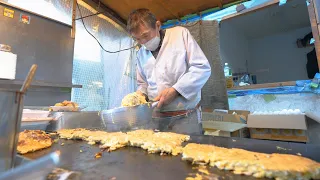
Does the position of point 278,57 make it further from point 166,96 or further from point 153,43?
point 166,96

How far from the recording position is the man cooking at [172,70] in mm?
1681

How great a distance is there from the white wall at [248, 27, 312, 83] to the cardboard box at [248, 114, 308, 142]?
2.29 meters

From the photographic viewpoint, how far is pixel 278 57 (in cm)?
464

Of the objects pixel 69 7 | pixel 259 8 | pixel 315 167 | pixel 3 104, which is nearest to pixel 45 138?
pixel 3 104

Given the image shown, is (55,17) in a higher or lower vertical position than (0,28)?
higher

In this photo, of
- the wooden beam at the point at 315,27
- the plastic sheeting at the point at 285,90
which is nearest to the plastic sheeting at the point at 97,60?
the plastic sheeting at the point at 285,90

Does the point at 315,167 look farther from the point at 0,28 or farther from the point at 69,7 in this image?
the point at 69,7

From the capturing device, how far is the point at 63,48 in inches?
113

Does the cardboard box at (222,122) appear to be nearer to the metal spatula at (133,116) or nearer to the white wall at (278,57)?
the metal spatula at (133,116)

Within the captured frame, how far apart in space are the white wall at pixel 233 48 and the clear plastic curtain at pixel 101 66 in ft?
7.06

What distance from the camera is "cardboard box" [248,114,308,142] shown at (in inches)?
85.0

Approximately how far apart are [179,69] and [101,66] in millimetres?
2114

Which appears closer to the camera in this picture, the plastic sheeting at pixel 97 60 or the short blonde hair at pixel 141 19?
the short blonde hair at pixel 141 19

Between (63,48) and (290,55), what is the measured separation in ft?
17.5
